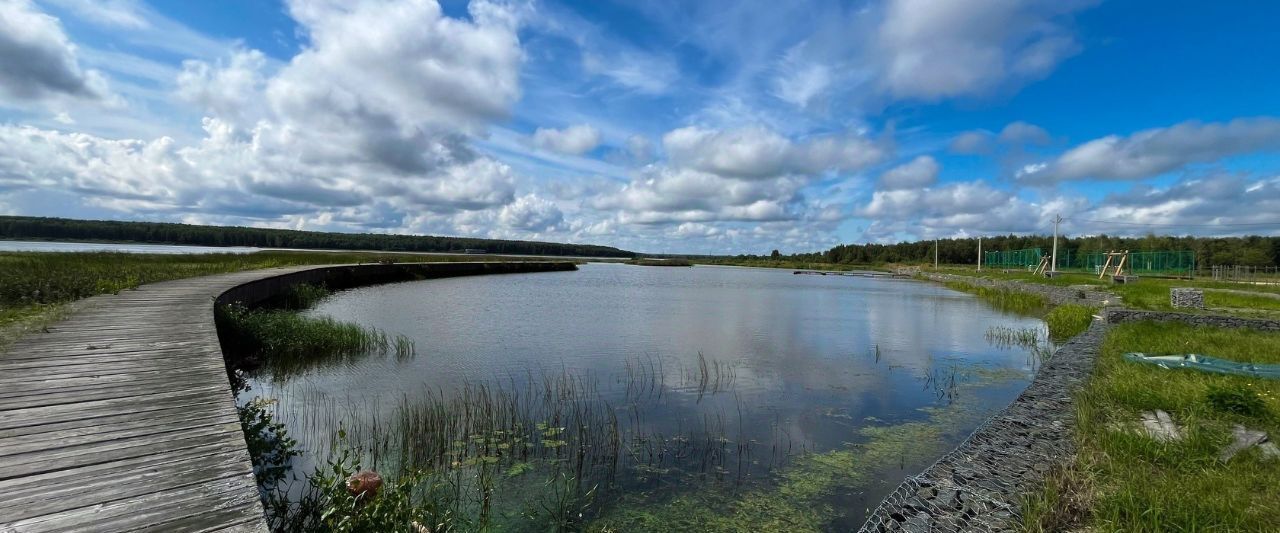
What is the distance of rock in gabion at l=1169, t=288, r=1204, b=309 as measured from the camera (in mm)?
17203

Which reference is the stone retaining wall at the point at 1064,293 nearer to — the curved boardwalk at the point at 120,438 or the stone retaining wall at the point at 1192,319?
the stone retaining wall at the point at 1192,319

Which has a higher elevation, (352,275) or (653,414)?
(352,275)

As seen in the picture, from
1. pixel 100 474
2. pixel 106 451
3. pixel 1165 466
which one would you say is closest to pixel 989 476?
pixel 1165 466

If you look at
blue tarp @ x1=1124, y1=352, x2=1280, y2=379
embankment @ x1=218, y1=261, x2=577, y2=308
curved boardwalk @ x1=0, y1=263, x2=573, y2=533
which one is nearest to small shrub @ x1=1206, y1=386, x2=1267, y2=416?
blue tarp @ x1=1124, y1=352, x2=1280, y2=379

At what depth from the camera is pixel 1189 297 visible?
17.3m

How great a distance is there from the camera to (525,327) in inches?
707

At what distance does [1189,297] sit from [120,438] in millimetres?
24577

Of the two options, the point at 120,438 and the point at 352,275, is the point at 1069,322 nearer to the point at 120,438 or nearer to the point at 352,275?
the point at 120,438

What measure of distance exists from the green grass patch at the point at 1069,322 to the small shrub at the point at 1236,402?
11949mm

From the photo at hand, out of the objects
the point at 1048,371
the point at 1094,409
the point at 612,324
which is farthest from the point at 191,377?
the point at 612,324

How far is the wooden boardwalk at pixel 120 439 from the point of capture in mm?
3113

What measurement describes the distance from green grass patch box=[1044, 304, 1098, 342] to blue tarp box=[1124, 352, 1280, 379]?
334 inches

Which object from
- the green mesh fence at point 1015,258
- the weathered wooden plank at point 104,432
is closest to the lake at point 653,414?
the weathered wooden plank at point 104,432

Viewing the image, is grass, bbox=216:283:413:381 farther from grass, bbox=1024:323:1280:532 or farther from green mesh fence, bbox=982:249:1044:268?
green mesh fence, bbox=982:249:1044:268
